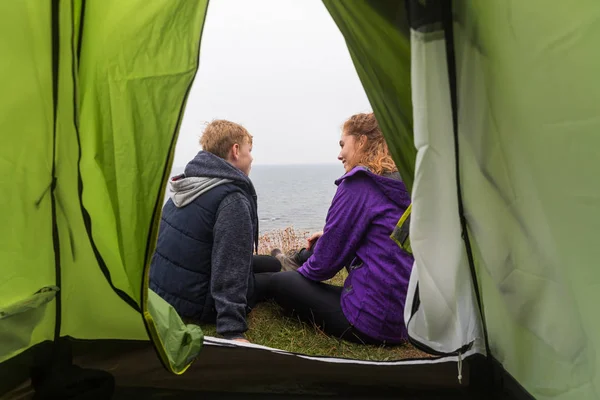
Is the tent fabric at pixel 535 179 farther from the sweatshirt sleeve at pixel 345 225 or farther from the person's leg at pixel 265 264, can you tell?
the person's leg at pixel 265 264

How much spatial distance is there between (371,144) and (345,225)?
1.04 ft

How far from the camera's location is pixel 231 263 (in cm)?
164

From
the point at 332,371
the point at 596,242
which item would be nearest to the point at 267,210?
the point at 332,371

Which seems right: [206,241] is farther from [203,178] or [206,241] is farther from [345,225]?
[345,225]

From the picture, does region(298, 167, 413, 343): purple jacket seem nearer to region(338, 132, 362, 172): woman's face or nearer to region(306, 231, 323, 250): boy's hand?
region(338, 132, 362, 172): woman's face

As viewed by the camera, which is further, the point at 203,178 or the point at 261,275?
the point at 261,275

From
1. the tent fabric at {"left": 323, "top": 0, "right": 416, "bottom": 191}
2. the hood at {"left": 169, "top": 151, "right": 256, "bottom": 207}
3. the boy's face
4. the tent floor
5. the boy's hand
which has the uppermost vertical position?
the tent fabric at {"left": 323, "top": 0, "right": 416, "bottom": 191}

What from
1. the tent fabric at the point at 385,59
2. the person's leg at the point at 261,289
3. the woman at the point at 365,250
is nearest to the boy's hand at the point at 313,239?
the person's leg at the point at 261,289

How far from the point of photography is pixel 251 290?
6.33 feet

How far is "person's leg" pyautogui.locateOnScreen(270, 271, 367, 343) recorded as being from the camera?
5.67 feet

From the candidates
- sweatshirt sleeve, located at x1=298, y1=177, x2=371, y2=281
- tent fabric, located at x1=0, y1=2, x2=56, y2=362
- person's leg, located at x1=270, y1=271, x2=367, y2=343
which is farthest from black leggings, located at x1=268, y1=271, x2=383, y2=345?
tent fabric, located at x1=0, y1=2, x2=56, y2=362

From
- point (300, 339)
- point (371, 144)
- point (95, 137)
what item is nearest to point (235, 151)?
point (371, 144)

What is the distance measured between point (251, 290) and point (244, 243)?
13.0 inches

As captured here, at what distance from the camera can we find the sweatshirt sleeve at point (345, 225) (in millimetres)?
1618
